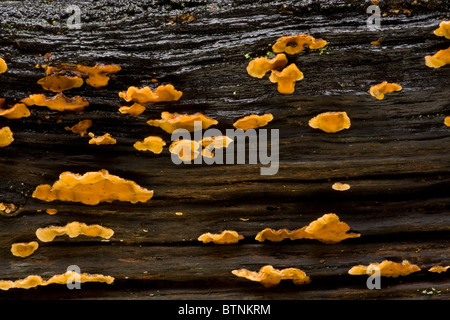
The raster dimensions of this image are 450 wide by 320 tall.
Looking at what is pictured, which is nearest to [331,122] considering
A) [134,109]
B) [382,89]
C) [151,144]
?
[382,89]

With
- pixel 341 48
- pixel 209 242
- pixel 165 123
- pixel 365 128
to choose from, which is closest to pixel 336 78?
pixel 341 48

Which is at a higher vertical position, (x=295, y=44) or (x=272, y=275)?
(x=295, y=44)

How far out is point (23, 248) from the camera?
2760mm

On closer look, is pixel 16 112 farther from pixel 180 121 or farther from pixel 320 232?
pixel 320 232

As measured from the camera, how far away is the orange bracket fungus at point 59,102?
8.59ft

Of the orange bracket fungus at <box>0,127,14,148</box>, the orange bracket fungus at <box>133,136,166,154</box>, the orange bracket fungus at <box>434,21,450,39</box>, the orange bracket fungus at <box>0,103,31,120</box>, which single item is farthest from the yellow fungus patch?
the orange bracket fungus at <box>434,21,450,39</box>

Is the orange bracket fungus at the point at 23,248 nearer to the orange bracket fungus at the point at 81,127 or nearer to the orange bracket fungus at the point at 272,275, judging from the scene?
the orange bracket fungus at the point at 81,127

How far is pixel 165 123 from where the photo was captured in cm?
264

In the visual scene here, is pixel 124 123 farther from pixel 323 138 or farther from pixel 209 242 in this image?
pixel 323 138

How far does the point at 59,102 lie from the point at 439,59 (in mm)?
2959

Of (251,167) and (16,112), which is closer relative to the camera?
(16,112)

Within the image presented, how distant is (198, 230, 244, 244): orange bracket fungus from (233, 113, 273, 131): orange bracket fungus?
83 centimetres

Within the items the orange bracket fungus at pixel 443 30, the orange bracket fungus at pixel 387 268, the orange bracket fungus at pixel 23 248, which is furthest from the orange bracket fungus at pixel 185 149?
the orange bracket fungus at pixel 443 30

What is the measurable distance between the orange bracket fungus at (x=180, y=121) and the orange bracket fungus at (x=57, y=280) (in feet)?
4.26
